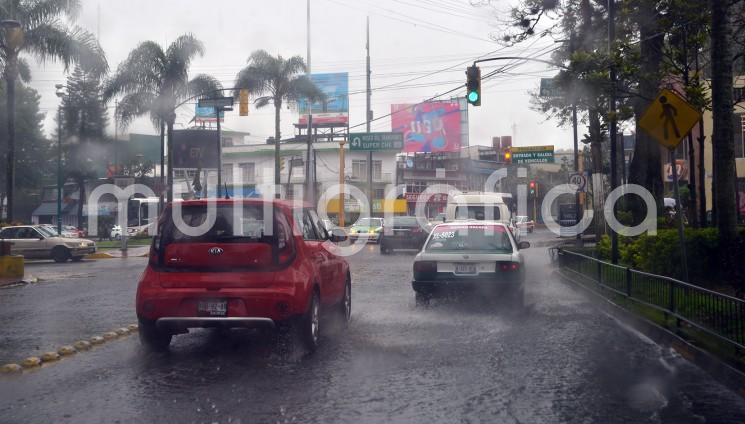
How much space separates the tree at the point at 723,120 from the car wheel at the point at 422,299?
4.81 m

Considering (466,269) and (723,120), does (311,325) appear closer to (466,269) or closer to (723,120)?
(466,269)

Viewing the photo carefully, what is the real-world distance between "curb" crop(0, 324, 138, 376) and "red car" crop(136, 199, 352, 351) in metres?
1.02

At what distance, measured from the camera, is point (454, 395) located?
664cm

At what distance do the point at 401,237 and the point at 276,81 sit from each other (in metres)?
17.9

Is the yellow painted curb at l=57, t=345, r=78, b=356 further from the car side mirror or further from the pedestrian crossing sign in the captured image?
the pedestrian crossing sign

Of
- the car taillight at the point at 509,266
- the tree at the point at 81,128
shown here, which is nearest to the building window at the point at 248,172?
the tree at the point at 81,128

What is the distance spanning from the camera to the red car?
8156 millimetres

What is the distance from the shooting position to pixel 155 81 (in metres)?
37.0

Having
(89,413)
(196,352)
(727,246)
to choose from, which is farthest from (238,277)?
(727,246)

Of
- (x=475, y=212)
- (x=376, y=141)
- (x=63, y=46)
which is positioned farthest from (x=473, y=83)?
(x=376, y=141)

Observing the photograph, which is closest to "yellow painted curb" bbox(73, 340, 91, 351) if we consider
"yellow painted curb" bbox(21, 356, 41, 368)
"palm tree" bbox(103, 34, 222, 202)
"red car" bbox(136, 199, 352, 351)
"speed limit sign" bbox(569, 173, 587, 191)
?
"yellow painted curb" bbox(21, 356, 41, 368)

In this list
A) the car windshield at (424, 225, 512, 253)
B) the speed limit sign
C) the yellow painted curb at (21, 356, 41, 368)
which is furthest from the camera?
the speed limit sign

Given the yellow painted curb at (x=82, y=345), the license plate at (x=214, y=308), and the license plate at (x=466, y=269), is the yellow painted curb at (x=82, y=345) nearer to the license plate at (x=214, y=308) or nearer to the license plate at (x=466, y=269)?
the license plate at (x=214, y=308)

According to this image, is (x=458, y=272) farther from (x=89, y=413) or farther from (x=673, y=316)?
(x=89, y=413)
